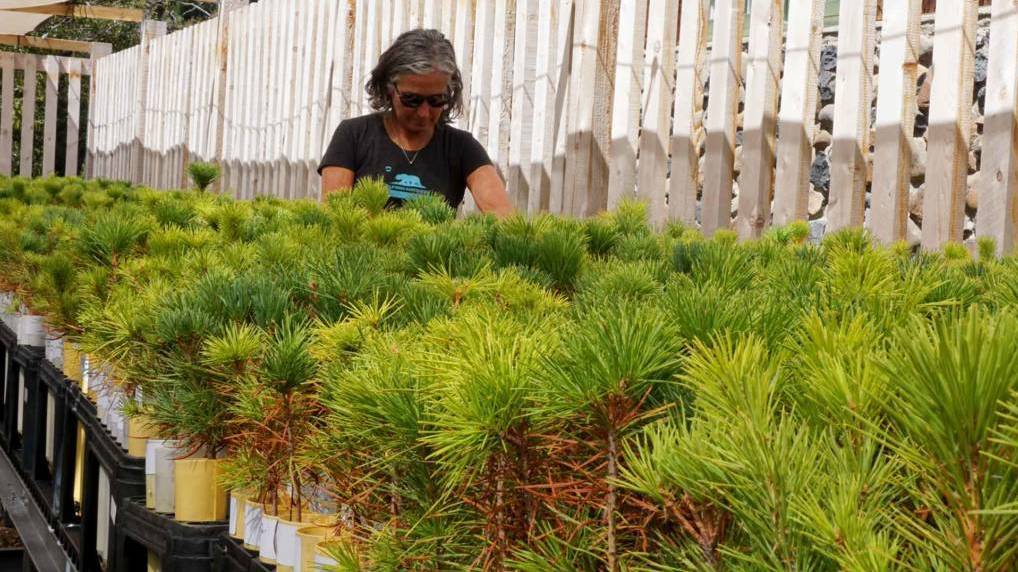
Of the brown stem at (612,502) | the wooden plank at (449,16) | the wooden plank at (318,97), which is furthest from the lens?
the wooden plank at (318,97)

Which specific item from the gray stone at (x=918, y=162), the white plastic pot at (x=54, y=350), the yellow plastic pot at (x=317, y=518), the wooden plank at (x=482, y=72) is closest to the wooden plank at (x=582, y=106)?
the wooden plank at (x=482, y=72)

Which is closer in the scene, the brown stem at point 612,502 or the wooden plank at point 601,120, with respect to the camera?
the brown stem at point 612,502

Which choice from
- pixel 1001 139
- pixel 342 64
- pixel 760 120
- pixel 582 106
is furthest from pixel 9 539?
pixel 1001 139

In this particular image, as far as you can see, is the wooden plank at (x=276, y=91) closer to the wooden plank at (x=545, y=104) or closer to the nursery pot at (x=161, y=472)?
the wooden plank at (x=545, y=104)

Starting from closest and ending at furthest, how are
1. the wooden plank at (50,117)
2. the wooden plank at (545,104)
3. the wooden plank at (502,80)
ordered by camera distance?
the wooden plank at (545,104) → the wooden plank at (502,80) → the wooden plank at (50,117)

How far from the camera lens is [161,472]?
144 centimetres

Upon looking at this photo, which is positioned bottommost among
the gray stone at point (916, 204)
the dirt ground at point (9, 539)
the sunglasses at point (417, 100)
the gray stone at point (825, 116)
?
the dirt ground at point (9, 539)

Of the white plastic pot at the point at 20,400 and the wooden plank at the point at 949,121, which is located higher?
the wooden plank at the point at 949,121

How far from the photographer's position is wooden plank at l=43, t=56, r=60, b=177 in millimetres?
13250

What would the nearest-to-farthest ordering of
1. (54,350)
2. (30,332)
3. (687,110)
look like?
(54,350), (30,332), (687,110)

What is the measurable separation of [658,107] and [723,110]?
461 millimetres

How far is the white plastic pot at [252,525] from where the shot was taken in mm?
1224

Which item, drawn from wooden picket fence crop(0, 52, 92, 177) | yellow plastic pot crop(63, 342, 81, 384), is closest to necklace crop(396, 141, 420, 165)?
yellow plastic pot crop(63, 342, 81, 384)

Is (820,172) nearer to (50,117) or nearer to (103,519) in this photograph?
(103,519)
